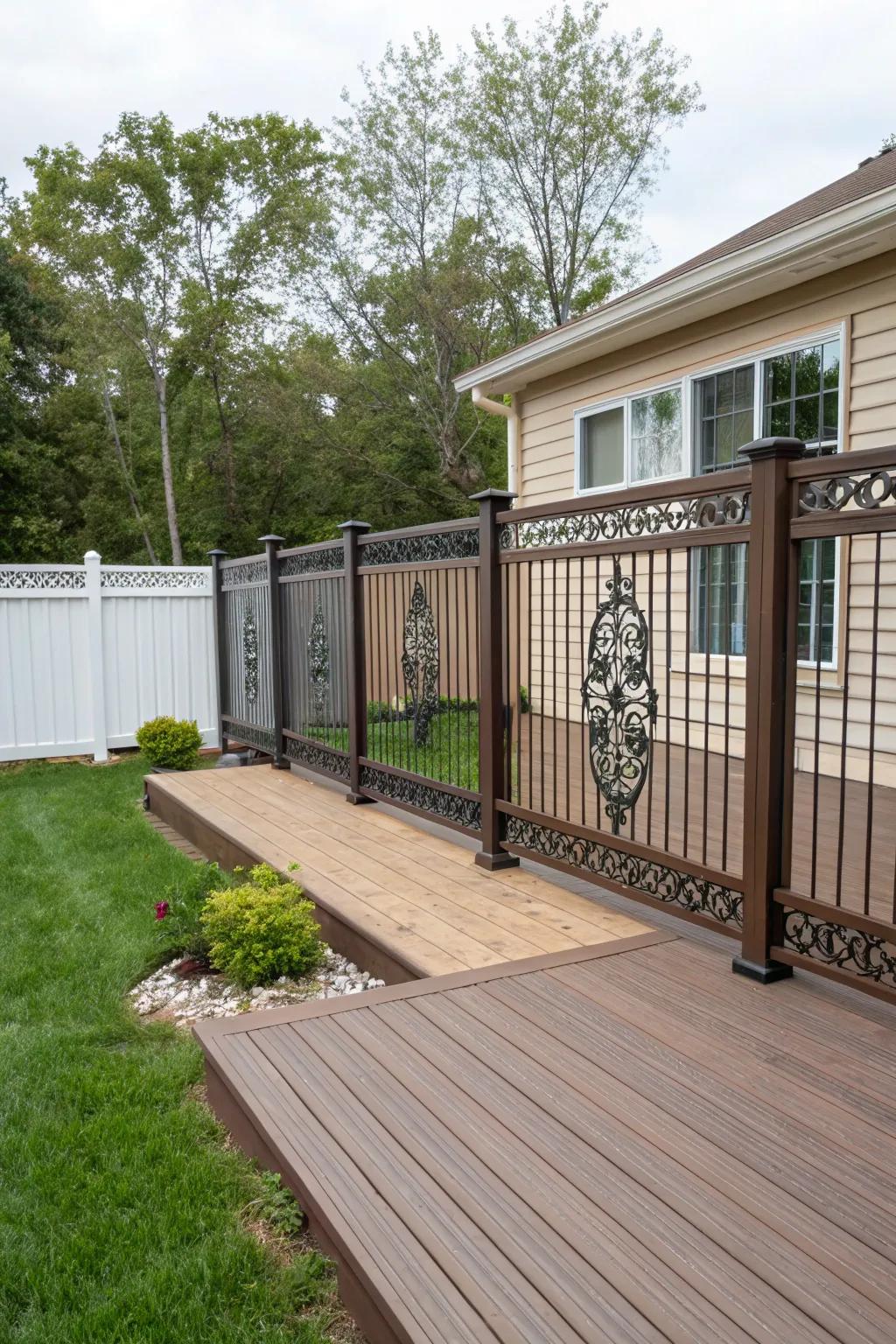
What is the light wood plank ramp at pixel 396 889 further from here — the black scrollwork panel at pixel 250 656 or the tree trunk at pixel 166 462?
the tree trunk at pixel 166 462

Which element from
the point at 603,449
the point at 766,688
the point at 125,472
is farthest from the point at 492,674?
the point at 125,472

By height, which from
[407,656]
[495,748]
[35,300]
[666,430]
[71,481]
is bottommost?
[495,748]

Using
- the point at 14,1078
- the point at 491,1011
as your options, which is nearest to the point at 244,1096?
the point at 491,1011

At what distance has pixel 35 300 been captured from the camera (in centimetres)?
1942

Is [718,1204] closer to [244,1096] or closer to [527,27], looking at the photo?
[244,1096]

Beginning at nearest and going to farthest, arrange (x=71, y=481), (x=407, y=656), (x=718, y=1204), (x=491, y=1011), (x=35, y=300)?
(x=718, y=1204) < (x=491, y=1011) < (x=407, y=656) < (x=35, y=300) < (x=71, y=481)

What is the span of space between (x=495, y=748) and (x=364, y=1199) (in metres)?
2.34

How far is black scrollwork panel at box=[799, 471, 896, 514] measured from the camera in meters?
2.37

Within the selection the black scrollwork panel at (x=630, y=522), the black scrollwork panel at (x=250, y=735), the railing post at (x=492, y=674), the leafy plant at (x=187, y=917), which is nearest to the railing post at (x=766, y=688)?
the black scrollwork panel at (x=630, y=522)

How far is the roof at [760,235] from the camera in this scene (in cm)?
471

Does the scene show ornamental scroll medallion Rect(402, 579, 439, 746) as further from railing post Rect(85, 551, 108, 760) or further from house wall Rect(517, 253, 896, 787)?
railing post Rect(85, 551, 108, 760)

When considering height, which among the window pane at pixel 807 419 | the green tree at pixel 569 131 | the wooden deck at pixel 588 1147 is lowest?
the wooden deck at pixel 588 1147

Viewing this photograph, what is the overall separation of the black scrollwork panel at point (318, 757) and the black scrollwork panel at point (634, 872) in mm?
1975

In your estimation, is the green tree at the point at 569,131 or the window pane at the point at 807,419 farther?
the green tree at the point at 569,131
